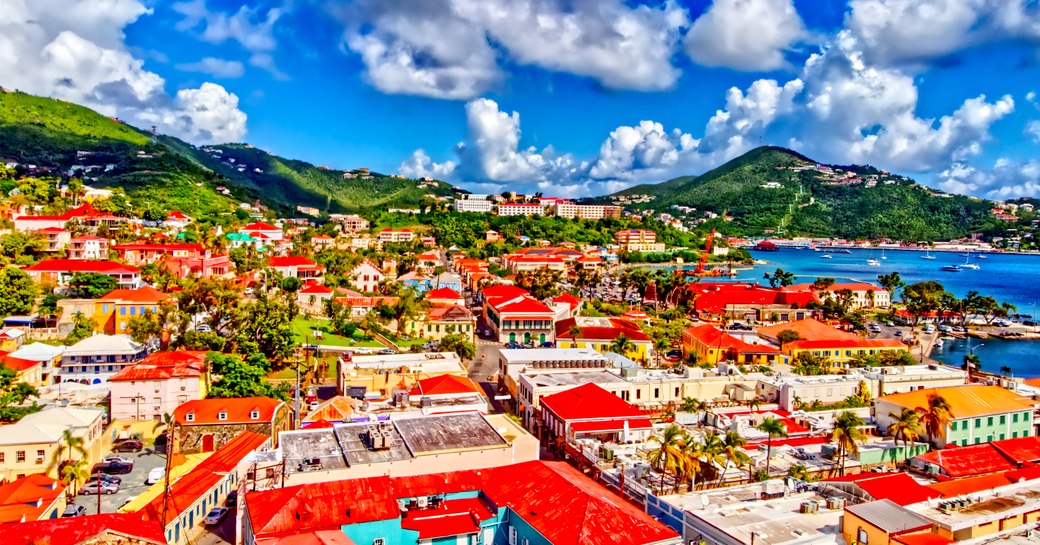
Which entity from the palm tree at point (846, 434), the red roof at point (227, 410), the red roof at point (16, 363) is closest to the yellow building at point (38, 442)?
the red roof at point (227, 410)

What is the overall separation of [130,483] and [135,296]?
20670 millimetres

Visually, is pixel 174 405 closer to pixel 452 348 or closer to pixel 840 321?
pixel 452 348

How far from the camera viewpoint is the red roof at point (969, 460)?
75.7ft

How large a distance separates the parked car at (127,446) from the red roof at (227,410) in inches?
78.0

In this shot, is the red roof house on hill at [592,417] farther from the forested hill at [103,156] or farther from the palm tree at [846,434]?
the forested hill at [103,156]

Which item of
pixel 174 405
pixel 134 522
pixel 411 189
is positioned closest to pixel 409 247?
pixel 174 405

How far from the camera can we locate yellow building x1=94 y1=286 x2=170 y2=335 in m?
41.5

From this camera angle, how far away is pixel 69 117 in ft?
442

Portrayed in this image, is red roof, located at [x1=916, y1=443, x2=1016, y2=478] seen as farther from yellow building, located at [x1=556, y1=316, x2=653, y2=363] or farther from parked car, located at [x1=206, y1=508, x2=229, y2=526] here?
parked car, located at [x1=206, y1=508, x2=229, y2=526]

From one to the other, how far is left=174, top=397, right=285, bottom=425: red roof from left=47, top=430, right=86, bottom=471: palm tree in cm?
392

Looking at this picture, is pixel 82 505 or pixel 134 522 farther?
pixel 82 505

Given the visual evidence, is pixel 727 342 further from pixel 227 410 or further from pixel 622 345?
pixel 227 410

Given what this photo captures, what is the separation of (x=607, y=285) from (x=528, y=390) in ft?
190

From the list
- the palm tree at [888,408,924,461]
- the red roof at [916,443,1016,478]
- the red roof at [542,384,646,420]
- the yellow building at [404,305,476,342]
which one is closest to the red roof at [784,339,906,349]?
the palm tree at [888,408,924,461]
